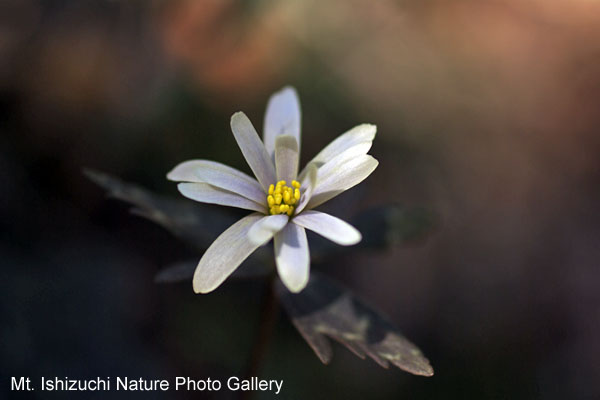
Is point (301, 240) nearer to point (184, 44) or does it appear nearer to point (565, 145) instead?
point (184, 44)

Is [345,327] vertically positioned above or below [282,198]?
below

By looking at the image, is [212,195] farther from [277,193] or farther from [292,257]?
[292,257]

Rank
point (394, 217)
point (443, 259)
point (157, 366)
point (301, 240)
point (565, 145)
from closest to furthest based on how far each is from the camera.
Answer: point (301, 240) → point (394, 217) → point (157, 366) → point (443, 259) → point (565, 145)

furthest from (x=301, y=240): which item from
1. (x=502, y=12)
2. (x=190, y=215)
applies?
(x=502, y=12)

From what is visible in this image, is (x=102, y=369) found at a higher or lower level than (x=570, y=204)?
lower

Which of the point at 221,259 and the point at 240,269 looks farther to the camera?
Answer: the point at 240,269

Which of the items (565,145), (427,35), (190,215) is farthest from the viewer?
(427,35)

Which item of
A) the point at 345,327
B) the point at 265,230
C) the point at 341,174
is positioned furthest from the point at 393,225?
the point at 265,230
